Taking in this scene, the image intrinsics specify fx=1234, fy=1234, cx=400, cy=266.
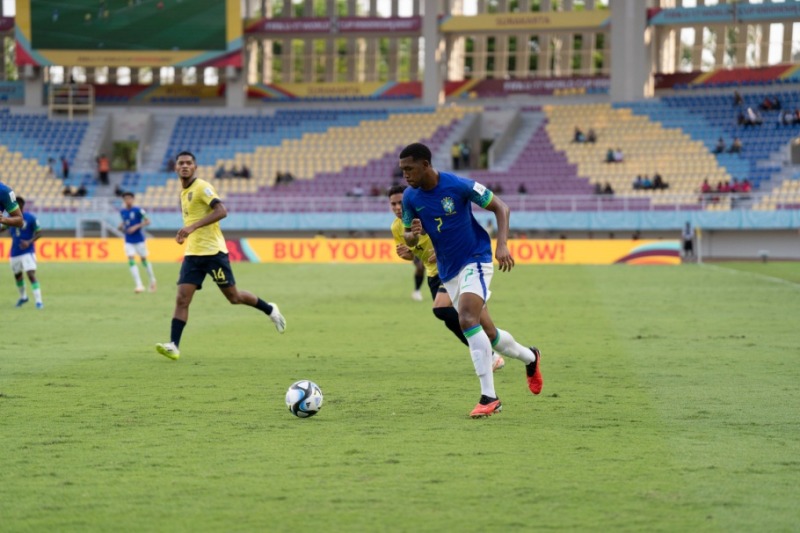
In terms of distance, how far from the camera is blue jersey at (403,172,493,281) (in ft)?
32.1

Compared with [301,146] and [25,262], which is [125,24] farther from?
[25,262]

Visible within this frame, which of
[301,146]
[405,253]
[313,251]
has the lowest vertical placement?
[313,251]

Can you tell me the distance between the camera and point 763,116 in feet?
184

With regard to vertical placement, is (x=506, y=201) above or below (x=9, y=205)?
below

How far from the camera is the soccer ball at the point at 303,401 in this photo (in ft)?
31.1

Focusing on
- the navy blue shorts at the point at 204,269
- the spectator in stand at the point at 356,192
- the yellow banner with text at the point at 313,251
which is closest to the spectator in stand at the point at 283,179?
the spectator in stand at the point at 356,192

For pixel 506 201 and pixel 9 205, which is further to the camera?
pixel 506 201

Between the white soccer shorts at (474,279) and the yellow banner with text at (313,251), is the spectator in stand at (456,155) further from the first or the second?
the white soccer shorts at (474,279)

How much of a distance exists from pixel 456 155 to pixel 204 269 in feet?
143

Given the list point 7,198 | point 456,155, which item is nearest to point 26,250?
point 7,198

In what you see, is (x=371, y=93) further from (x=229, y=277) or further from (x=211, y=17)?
(x=229, y=277)

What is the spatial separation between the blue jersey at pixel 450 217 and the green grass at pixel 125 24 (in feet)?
173

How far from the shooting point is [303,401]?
9.47 meters

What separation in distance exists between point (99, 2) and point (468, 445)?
5605 centimetres
